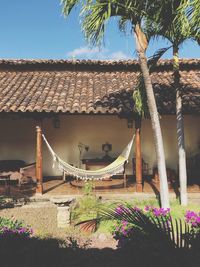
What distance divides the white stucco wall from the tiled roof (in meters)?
1.31

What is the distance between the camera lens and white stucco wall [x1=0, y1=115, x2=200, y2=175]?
11.4 m

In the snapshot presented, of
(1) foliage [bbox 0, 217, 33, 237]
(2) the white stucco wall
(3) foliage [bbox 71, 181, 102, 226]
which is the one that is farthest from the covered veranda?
(1) foliage [bbox 0, 217, 33, 237]

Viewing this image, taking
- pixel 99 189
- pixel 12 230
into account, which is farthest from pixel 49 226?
pixel 99 189

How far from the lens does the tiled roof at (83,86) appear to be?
8773mm

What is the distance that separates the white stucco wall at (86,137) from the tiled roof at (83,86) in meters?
1.31

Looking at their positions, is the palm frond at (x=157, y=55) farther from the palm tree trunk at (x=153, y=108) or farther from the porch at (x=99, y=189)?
the porch at (x=99, y=189)

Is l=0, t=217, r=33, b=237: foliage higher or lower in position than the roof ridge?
lower

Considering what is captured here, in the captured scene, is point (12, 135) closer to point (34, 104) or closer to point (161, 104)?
point (34, 104)

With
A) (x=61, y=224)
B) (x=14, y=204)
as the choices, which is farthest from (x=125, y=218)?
(x=14, y=204)

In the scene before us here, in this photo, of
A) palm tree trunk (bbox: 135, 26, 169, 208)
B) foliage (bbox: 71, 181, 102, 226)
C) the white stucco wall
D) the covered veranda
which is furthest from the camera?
the white stucco wall

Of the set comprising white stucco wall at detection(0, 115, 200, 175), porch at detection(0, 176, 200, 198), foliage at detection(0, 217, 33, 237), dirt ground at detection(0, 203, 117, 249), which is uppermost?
white stucco wall at detection(0, 115, 200, 175)

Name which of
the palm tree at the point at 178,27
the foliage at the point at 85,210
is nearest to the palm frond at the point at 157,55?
the palm tree at the point at 178,27

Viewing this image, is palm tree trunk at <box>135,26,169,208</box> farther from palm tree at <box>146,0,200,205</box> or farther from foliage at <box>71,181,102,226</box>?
foliage at <box>71,181,102,226</box>

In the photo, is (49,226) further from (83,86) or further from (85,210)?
(83,86)
